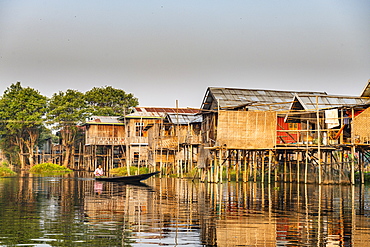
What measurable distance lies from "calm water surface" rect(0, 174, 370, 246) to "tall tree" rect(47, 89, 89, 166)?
134ft

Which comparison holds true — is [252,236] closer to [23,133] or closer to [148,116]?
[148,116]

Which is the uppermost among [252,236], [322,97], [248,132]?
[322,97]

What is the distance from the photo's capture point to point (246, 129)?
29.2 meters

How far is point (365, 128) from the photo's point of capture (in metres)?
27.0

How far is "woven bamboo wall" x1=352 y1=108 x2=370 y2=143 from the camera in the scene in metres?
26.9

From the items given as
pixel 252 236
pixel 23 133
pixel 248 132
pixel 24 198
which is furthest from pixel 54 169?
pixel 252 236

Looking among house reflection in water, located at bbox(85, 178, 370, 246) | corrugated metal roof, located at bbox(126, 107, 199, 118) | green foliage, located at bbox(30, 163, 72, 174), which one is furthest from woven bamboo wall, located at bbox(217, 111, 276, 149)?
green foliage, located at bbox(30, 163, 72, 174)

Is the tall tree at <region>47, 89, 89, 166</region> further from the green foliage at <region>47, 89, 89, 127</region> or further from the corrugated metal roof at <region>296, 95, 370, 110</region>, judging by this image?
the corrugated metal roof at <region>296, 95, 370, 110</region>

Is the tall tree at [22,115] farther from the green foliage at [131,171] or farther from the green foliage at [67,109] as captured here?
the green foliage at [131,171]

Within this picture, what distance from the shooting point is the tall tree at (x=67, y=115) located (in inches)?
2373

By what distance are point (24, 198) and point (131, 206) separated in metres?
5.27

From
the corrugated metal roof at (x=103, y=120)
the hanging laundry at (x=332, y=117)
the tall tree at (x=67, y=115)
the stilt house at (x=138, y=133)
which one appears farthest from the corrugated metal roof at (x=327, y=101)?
the tall tree at (x=67, y=115)

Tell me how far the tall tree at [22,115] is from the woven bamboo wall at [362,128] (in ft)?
133

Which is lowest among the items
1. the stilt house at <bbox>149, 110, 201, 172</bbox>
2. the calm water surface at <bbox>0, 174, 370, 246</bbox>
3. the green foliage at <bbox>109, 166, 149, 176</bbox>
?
the calm water surface at <bbox>0, 174, 370, 246</bbox>
